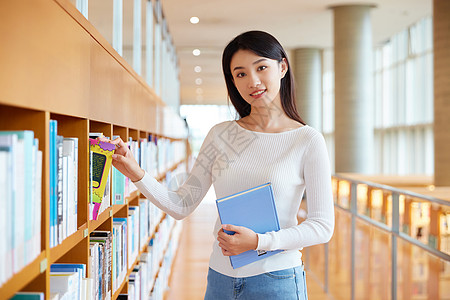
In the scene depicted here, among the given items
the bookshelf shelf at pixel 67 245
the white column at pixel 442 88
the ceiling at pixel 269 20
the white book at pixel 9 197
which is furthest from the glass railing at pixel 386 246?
the ceiling at pixel 269 20

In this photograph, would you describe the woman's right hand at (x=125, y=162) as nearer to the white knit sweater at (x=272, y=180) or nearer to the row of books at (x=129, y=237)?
the white knit sweater at (x=272, y=180)

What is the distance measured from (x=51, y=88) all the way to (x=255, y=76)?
729 millimetres

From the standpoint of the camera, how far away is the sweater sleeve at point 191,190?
6.12ft

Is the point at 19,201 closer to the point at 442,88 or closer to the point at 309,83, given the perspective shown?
the point at 442,88

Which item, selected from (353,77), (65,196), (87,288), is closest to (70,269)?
(87,288)

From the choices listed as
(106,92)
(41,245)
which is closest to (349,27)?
(106,92)

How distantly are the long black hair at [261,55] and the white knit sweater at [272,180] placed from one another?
0.11 meters

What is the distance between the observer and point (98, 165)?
172 cm

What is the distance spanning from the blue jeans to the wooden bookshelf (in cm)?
51

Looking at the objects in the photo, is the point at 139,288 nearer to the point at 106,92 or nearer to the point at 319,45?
the point at 106,92

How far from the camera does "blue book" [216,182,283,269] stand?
162 centimetres

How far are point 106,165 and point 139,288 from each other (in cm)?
155

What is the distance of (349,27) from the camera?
10000 mm

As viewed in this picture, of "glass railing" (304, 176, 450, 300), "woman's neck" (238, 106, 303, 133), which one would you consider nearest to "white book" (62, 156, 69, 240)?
"woman's neck" (238, 106, 303, 133)
